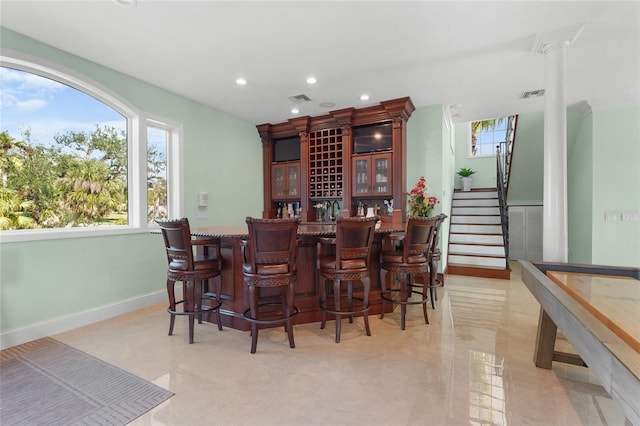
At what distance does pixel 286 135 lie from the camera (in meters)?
5.66

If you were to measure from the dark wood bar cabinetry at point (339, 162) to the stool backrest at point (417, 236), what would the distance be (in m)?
1.53

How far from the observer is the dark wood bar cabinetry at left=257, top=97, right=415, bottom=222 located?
465 centimetres

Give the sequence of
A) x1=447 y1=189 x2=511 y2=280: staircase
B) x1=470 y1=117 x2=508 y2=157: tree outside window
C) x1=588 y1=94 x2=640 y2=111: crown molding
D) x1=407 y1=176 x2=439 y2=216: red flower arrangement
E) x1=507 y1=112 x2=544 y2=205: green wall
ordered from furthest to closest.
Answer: x1=470 y1=117 x2=508 y2=157: tree outside window < x1=507 y1=112 x2=544 y2=205: green wall < x1=447 y1=189 x2=511 y2=280: staircase < x1=407 y1=176 x2=439 y2=216: red flower arrangement < x1=588 y1=94 x2=640 y2=111: crown molding

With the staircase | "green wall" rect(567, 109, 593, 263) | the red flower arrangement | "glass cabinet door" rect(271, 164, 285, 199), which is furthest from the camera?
"glass cabinet door" rect(271, 164, 285, 199)

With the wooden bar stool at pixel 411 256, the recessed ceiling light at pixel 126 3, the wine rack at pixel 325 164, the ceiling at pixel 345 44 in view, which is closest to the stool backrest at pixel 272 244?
the wooden bar stool at pixel 411 256

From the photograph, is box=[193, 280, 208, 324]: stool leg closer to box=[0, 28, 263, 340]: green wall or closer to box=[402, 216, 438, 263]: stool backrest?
box=[0, 28, 263, 340]: green wall

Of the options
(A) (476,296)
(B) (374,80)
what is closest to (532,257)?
(A) (476,296)

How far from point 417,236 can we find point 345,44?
207cm

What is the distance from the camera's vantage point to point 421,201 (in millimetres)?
4465

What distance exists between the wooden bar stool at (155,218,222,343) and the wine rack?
263 cm

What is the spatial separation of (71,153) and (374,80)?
12.0ft

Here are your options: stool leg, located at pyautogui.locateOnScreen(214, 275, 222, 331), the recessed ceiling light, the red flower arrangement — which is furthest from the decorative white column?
the recessed ceiling light

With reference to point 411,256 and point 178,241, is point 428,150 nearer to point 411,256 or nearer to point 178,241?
point 411,256

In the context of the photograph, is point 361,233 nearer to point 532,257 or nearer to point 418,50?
point 418,50
